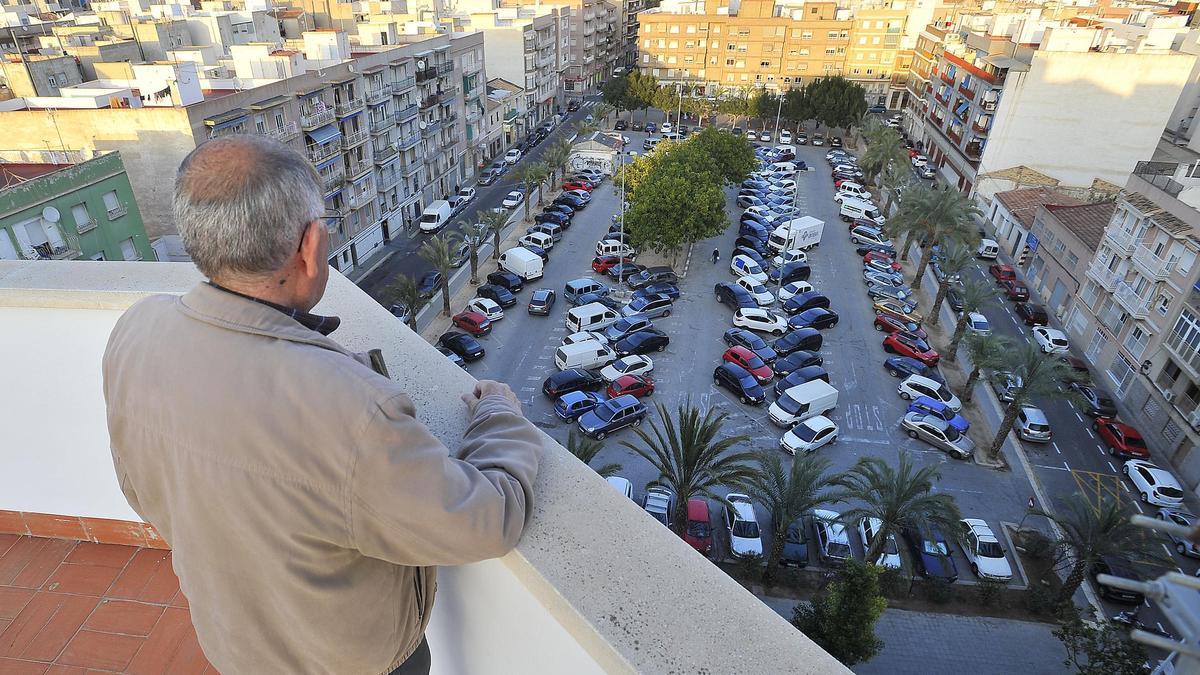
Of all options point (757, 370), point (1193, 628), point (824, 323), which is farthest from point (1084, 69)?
point (1193, 628)

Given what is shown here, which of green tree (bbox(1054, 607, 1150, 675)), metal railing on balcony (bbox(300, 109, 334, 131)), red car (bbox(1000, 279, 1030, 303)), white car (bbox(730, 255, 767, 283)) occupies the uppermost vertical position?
metal railing on balcony (bbox(300, 109, 334, 131))

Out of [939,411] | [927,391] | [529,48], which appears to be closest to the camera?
[939,411]

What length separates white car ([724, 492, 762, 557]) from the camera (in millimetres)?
16047

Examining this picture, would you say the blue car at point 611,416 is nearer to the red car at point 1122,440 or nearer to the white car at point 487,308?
the white car at point 487,308

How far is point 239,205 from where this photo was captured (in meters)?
1.74

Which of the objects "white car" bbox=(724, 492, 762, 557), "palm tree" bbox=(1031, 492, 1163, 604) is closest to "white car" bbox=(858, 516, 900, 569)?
"white car" bbox=(724, 492, 762, 557)

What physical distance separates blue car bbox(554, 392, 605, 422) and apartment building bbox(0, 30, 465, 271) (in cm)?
895

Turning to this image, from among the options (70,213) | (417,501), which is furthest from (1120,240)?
(70,213)

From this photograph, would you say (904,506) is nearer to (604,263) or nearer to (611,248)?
(604,263)

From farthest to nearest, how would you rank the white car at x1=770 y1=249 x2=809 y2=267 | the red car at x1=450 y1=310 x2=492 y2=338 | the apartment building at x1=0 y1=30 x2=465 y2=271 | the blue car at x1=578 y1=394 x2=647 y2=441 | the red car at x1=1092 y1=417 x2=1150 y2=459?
the white car at x1=770 y1=249 x2=809 y2=267
the red car at x1=450 y1=310 x2=492 y2=338
the apartment building at x1=0 y1=30 x2=465 y2=271
the red car at x1=1092 y1=417 x2=1150 y2=459
the blue car at x1=578 y1=394 x2=647 y2=441

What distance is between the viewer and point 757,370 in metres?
23.1

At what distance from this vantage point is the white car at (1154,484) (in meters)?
18.4

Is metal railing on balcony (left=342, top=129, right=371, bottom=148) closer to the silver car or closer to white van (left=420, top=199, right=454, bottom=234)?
white van (left=420, top=199, right=454, bottom=234)

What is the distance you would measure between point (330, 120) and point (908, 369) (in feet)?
89.0
